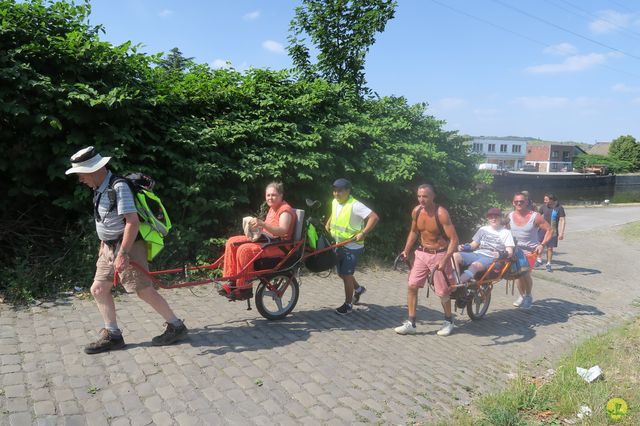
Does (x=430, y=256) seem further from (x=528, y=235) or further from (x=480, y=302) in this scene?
(x=528, y=235)

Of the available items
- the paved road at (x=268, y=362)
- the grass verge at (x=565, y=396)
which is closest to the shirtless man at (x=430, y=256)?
the paved road at (x=268, y=362)

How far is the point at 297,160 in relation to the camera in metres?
8.12

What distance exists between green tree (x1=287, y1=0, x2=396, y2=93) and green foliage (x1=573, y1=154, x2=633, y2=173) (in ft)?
215

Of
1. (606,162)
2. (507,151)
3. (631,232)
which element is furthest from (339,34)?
(507,151)

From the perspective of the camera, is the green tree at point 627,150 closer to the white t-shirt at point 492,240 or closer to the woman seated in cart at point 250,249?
the white t-shirt at point 492,240

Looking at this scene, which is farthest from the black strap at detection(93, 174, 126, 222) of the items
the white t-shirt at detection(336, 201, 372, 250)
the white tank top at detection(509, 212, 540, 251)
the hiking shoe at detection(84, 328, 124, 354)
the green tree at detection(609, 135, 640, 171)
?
the green tree at detection(609, 135, 640, 171)

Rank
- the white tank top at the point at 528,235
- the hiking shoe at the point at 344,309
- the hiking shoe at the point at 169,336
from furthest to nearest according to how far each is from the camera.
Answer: the white tank top at the point at 528,235
the hiking shoe at the point at 344,309
the hiking shoe at the point at 169,336

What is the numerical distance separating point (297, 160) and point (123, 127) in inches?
106

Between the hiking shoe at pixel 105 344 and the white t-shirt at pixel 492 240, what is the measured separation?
15.0 feet

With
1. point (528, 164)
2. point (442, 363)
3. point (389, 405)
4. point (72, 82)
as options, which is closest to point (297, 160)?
point (72, 82)

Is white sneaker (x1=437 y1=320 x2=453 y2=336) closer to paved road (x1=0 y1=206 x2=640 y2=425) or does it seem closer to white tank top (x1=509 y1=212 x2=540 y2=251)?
paved road (x1=0 y1=206 x2=640 y2=425)

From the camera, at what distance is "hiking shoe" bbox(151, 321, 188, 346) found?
4.89 metres

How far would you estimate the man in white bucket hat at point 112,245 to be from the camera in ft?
14.5

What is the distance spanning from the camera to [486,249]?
22.2ft
